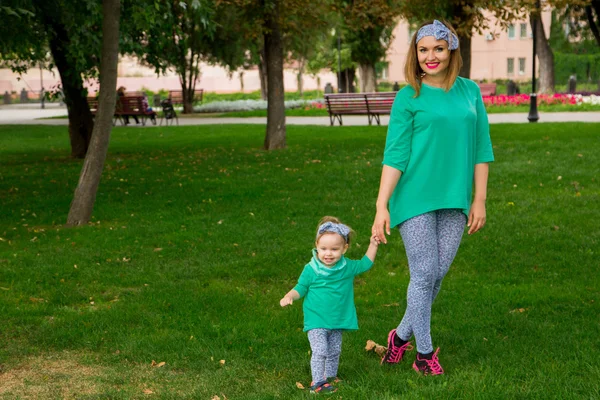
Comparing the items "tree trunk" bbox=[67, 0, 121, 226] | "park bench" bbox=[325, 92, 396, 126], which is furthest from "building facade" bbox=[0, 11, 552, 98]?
"tree trunk" bbox=[67, 0, 121, 226]

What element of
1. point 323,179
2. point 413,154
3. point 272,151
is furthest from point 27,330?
point 272,151

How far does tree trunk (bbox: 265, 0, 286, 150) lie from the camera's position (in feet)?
54.7

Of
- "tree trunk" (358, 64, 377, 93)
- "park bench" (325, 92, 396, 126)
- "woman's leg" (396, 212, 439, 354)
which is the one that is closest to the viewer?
"woman's leg" (396, 212, 439, 354)

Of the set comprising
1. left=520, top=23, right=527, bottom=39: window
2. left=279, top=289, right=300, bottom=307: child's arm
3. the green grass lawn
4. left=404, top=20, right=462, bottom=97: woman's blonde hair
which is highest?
left=520, top=23, right=527, bottom=39: window

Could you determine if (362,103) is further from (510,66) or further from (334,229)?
(510,66)

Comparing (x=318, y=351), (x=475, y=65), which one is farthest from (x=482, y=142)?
(x=475, y=65)

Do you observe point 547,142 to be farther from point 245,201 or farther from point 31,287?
point 31,287

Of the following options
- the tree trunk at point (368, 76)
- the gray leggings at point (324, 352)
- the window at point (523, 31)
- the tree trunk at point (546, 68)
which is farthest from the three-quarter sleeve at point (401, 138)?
the window at point (523, 31)

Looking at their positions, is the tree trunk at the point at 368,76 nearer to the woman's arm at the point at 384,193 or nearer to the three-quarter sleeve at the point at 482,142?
the three-quarter sleeve at the point at 482,142

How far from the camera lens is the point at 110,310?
21.2 feet

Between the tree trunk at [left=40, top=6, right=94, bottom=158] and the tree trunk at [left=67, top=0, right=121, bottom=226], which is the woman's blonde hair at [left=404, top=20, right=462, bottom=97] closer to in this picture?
the tree trunk at [left=67, top=0, right=121, bottom=226]

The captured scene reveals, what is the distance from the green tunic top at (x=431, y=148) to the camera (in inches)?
178

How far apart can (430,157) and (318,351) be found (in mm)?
1190

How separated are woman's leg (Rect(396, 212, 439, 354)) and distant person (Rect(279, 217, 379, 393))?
203 millimetres
